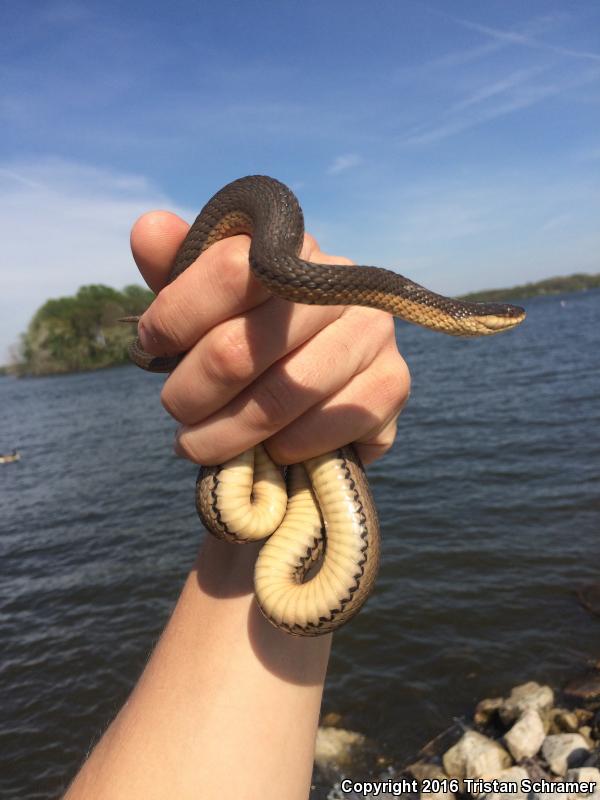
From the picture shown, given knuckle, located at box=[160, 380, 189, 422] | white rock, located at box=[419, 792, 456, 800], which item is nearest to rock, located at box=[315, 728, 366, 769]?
white rock, located at box=[419, 792, 456, 800]

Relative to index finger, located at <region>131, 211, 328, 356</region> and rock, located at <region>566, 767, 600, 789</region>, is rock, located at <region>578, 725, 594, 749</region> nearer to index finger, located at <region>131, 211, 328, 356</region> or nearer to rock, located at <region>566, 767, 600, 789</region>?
rock, located at <region>566, 767, 600, 789</region>

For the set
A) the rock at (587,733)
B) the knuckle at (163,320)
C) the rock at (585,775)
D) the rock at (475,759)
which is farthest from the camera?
the rock at (587,733)

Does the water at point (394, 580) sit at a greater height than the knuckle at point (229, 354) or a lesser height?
lesser

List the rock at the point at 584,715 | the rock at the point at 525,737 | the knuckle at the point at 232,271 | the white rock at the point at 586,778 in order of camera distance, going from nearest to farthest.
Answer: the knuckle at the point at 232,271, the white rock at the point at 586,778, the rock at the point at 525,737, the rock at the point at 584,715

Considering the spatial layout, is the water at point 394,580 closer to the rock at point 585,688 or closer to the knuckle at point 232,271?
the rock at point 585,688

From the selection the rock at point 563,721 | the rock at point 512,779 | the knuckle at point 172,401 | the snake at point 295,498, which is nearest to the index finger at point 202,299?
the knuckle at point 172,401

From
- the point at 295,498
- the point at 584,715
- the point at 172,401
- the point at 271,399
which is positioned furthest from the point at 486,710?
the point at 172,401

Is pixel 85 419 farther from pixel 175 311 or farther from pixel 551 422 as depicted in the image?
pixel 175 311
